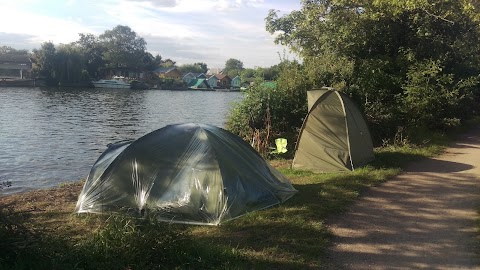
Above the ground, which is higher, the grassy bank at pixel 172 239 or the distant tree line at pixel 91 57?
the distant tree line at pixel 91 57

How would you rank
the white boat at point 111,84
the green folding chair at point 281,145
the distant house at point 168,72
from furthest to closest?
the distant house at point 168,72 → the white boat at point 111,84 → the green folding chair at point 281,145

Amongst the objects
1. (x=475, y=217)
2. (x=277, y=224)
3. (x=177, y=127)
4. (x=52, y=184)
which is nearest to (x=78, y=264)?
(x=277, y=224)

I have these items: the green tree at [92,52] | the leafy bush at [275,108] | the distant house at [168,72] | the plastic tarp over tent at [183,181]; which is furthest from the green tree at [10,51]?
the plastic tarp over tent at [183,181]

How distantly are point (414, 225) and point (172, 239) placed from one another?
4132mm

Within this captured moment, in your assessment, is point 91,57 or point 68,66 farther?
point 91,57

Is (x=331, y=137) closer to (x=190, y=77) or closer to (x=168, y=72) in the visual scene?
(x=168, y=72)

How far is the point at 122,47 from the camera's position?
335 feet

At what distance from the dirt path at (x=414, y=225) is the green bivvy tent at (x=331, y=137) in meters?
1.30

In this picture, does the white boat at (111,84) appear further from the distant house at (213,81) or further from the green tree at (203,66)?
the green tree at (203,66)

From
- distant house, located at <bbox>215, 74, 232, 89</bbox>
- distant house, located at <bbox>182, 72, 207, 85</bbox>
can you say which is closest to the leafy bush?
distant house, located at <bbox>182, 72, 207, 85</bbox>

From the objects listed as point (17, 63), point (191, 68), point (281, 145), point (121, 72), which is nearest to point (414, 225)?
point (281, 145)

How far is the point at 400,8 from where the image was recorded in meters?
12.5

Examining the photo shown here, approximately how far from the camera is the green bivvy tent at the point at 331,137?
35.3 ft

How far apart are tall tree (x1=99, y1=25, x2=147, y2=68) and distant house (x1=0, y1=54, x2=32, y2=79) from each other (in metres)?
17.0
